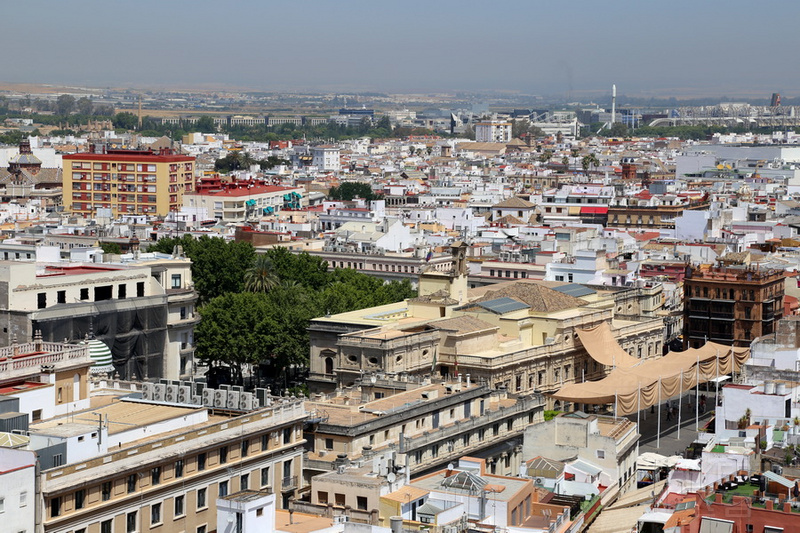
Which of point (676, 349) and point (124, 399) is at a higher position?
point (124, 399)

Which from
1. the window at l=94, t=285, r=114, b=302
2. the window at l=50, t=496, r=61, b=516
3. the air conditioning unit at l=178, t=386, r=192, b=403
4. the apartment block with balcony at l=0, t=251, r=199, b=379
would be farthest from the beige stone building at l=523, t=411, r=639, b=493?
the window at l=94, t=285, r=114, b=302

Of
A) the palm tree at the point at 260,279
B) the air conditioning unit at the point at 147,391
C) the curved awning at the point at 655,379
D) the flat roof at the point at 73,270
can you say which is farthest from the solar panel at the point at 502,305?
the air conditioning unit at the point at 147,391

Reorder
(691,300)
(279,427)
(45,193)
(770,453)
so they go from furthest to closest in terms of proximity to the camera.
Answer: (45,193) < (691,300) < (279,427) < (770,453)

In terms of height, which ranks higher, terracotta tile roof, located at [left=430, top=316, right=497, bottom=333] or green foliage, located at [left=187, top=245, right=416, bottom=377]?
terracotta tile roof, located at [left=430, top=316, right=497, bottom=333]

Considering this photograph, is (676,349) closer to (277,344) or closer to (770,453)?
(277,344)

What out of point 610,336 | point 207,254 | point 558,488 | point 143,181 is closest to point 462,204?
point 143,181

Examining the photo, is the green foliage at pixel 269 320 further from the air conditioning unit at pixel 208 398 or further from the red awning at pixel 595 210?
the red awning at pixel 595 210

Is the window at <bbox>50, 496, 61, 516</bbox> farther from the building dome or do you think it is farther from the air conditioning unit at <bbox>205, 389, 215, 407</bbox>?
the building dome
